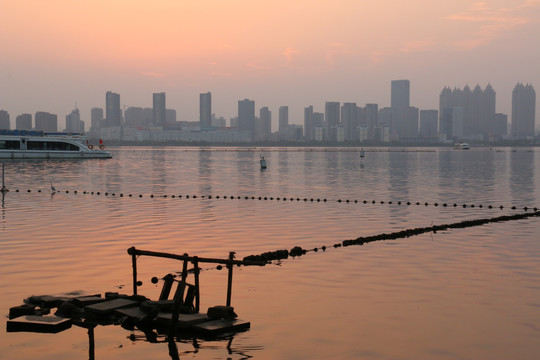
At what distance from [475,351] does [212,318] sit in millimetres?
7500

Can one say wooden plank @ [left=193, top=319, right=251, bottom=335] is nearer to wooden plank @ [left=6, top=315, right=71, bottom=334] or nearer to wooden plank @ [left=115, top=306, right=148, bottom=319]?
wooden plank @ [left=115, top=306, right=148, bottom=319]

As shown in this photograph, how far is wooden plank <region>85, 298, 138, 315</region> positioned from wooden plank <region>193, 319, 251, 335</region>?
2.74 meters

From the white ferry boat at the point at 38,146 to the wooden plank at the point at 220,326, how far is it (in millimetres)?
146412

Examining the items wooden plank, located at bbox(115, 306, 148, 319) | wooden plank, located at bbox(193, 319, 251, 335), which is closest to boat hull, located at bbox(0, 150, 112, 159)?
wooden plank, located at bbox(115, 306, 148, 319)

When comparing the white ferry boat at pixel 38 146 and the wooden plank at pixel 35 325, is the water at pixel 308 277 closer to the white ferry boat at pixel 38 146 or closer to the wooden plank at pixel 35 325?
the wooden plank at pixel 35 325

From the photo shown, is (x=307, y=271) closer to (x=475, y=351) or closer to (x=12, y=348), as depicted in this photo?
(x=475, y=351)

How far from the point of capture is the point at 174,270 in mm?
27359

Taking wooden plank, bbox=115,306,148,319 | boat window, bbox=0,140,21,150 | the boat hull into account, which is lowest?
wooden plank, bbox=115,306,148,319

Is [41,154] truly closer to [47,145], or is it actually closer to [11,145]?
[47,145]

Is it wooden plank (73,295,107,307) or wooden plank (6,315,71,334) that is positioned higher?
wooden plank (73,295,107,307)

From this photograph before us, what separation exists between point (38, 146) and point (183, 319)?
5925 inches

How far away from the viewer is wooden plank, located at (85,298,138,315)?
64.7 ft

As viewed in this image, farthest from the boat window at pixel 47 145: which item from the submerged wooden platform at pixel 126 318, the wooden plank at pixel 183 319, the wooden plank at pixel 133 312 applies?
the wooden plank at pixel 183 319

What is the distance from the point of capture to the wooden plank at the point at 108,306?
1973 centimetres
